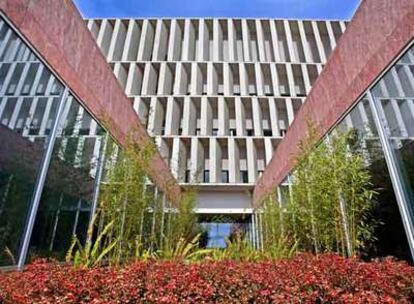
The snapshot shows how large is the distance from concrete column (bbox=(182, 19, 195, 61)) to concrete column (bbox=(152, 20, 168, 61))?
4.22 ft

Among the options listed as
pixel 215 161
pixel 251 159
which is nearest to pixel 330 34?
pixel 251 159

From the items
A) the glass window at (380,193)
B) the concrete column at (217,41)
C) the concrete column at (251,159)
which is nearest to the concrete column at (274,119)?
the concrete column at (251,159)

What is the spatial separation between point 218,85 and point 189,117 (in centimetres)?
328

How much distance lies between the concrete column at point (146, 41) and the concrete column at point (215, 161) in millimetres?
6481

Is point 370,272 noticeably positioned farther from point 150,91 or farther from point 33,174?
point 150,91

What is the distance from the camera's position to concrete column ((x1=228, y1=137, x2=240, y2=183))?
1399 cm

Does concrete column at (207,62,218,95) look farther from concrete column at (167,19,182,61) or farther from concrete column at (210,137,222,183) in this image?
concrete column at (210,137,222,183)

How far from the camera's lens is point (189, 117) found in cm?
1530

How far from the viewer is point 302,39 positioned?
17.3 m

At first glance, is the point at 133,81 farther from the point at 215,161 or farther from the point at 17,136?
the point at 17,136

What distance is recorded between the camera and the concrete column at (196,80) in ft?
52.5

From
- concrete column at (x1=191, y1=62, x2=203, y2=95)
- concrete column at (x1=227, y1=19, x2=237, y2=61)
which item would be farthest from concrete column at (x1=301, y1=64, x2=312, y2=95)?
concrete column at (x1=191, y1=62, x2=203, y2=95)

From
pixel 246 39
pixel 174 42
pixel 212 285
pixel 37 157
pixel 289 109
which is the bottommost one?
pixel 212 285

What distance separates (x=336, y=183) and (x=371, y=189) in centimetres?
40
